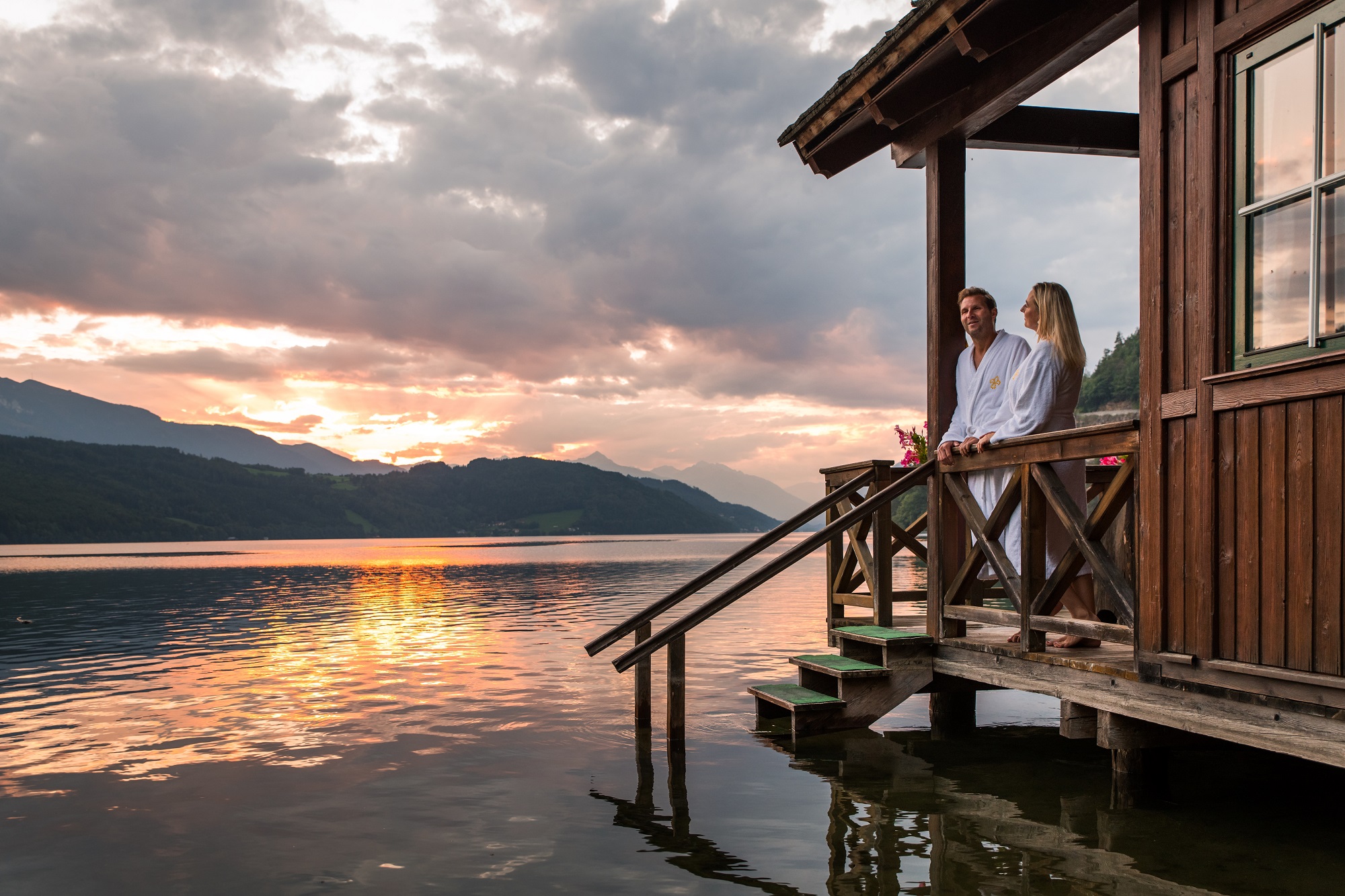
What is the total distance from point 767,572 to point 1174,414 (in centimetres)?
345

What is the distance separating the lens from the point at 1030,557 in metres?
6.54

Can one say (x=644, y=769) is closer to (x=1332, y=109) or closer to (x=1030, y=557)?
(x=1030, y=557)

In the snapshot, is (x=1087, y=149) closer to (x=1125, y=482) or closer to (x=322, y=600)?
(x=1125, y=482)

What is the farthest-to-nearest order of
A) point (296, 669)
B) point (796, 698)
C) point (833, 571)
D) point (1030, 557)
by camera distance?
point (296, 669)
point (833, 571)
point (796, 698)
point (1030, 557)

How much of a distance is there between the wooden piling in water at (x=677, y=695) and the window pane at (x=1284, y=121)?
4922 mm

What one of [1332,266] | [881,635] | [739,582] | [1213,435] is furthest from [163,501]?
[1332,266]

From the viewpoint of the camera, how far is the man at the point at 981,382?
23.8 ft

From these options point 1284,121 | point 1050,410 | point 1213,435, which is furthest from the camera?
point 1050,410

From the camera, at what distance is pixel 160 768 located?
8023mm

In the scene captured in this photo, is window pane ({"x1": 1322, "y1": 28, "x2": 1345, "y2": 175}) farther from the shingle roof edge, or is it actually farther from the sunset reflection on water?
the sunset reflection on water

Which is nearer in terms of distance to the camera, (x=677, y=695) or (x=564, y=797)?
(x=564, y=797)

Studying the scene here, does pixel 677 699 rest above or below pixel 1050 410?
below

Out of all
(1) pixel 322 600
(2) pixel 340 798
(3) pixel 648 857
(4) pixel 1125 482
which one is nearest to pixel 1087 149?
(4) pixel 1125 482

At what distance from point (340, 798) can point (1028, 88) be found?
22.4ft
